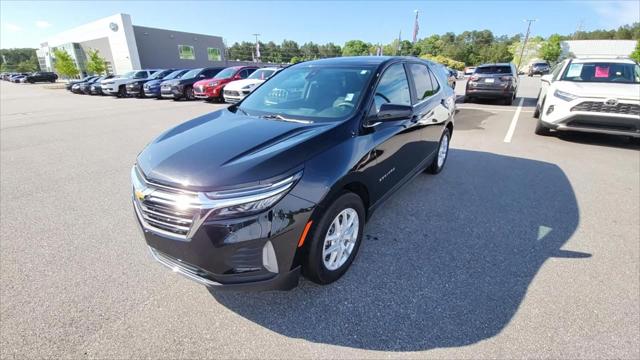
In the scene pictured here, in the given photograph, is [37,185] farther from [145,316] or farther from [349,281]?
[349,281]

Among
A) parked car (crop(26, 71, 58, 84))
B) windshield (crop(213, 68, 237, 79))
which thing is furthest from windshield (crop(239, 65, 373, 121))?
parked car (crop(26, 71, 58, 84))

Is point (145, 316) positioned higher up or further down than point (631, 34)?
further down

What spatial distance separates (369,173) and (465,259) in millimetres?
1213

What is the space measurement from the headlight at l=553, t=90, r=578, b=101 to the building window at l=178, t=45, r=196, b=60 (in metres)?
48.6

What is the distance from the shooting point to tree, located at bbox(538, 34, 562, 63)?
248 feet

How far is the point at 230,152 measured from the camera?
201 cm

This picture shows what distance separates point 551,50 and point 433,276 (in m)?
98.6

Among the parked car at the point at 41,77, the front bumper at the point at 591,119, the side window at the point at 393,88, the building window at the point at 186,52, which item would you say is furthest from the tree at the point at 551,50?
the parked car at the point at 41,77

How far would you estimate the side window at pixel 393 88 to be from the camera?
9.35 feet

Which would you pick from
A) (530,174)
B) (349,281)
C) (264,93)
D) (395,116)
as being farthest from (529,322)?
(530,174)

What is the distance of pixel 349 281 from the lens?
8.06 feet

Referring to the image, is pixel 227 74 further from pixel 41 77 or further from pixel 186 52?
pixel 41 77

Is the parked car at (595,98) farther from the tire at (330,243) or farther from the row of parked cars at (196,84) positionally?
the row of parked cars at (196,84)

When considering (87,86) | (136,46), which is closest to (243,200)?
(87,86)
